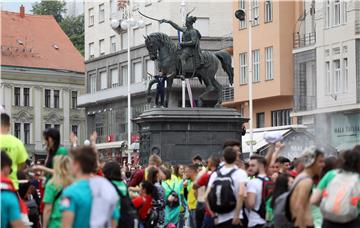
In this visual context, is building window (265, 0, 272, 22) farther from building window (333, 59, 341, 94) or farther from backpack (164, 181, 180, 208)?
backpack (164, 181, 180, 208)

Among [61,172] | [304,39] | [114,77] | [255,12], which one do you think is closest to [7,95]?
[114,77]

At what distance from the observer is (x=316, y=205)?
47.3 feet

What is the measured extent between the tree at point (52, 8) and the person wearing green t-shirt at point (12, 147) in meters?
106

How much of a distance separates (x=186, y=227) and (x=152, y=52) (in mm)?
10819

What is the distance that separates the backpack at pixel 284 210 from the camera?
14.2 metres

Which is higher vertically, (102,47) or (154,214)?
(102,47)

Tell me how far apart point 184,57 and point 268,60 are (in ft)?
93.0

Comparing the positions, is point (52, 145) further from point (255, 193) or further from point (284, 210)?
point (284, 210)

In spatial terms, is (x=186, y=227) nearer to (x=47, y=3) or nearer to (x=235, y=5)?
(x=235, y=5)

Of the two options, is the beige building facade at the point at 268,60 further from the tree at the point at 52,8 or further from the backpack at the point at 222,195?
the tree at the point at 52,8

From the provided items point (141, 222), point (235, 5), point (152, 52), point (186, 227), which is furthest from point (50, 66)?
point (141, 222)

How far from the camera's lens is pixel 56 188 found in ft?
48.3

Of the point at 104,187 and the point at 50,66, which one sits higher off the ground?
the point at 50,66

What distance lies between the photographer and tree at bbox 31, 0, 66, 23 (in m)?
121
